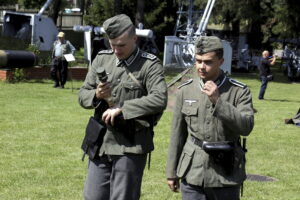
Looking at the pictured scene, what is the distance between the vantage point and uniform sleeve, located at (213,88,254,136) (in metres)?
4.32

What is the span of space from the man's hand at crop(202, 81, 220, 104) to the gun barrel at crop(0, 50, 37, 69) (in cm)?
203

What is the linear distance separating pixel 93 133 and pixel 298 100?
60.0ft

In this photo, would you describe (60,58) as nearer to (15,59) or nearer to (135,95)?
(135,95)

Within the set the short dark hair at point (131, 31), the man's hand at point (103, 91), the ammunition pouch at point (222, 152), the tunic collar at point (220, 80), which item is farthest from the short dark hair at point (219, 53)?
the man's hand at point (103, 91)

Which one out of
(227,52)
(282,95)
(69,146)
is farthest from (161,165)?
(227,52)

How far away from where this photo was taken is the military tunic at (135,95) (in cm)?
484

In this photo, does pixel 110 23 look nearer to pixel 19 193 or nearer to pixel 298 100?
pixel 19 193

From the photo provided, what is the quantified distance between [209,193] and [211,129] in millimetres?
440

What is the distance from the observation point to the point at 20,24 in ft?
105

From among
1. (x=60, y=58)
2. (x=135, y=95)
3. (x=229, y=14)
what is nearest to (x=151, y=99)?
(x=135, y=95)

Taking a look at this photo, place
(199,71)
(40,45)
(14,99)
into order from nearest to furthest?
(199,71)
(14,99)
(40,45)

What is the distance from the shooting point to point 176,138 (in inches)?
187

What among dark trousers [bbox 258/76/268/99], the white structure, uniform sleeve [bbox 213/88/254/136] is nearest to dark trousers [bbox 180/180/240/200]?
uniform sleeve [bbox 213/88/254/136]

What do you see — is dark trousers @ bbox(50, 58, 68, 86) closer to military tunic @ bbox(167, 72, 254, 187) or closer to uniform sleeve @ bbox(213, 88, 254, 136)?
military tunic @ bbox(167, 72, 254, 187)
